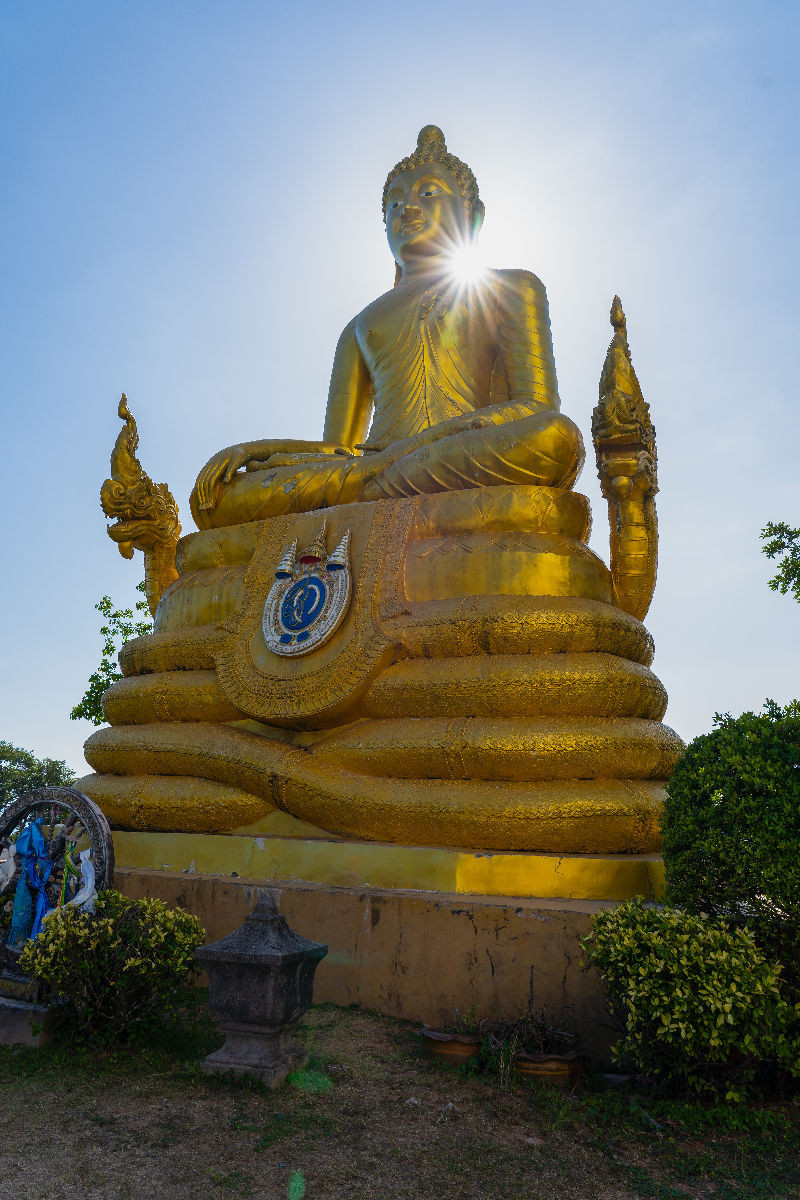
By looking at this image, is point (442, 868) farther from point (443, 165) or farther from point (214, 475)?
point (443, 165)

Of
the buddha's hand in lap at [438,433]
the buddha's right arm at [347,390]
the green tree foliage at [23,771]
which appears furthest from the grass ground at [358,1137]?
the green tree foliage at [23,771]

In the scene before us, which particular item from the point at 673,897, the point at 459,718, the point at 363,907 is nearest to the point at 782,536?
the point at 459,718

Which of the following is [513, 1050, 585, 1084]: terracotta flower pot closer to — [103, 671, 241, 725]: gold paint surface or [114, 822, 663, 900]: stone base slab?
[114, 822, 663, 900]: stone base slab

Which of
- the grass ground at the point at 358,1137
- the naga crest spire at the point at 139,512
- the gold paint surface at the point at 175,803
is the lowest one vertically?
the grass ground at the point at 358,1137

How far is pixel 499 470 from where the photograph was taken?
23.1ft

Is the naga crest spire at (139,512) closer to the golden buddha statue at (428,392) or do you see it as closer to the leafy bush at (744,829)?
the golden buddha statue at (428,392)

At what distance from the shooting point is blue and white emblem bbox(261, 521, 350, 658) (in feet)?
22.4

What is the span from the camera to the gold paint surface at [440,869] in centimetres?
534

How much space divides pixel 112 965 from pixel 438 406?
5921mm

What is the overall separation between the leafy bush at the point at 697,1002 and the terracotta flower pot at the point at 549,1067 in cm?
22

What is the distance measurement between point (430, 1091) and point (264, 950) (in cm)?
95

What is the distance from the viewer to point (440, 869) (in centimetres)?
542

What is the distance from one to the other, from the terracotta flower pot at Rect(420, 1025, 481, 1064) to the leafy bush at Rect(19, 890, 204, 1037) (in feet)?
4.08

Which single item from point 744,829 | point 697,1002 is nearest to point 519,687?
point 744,829
